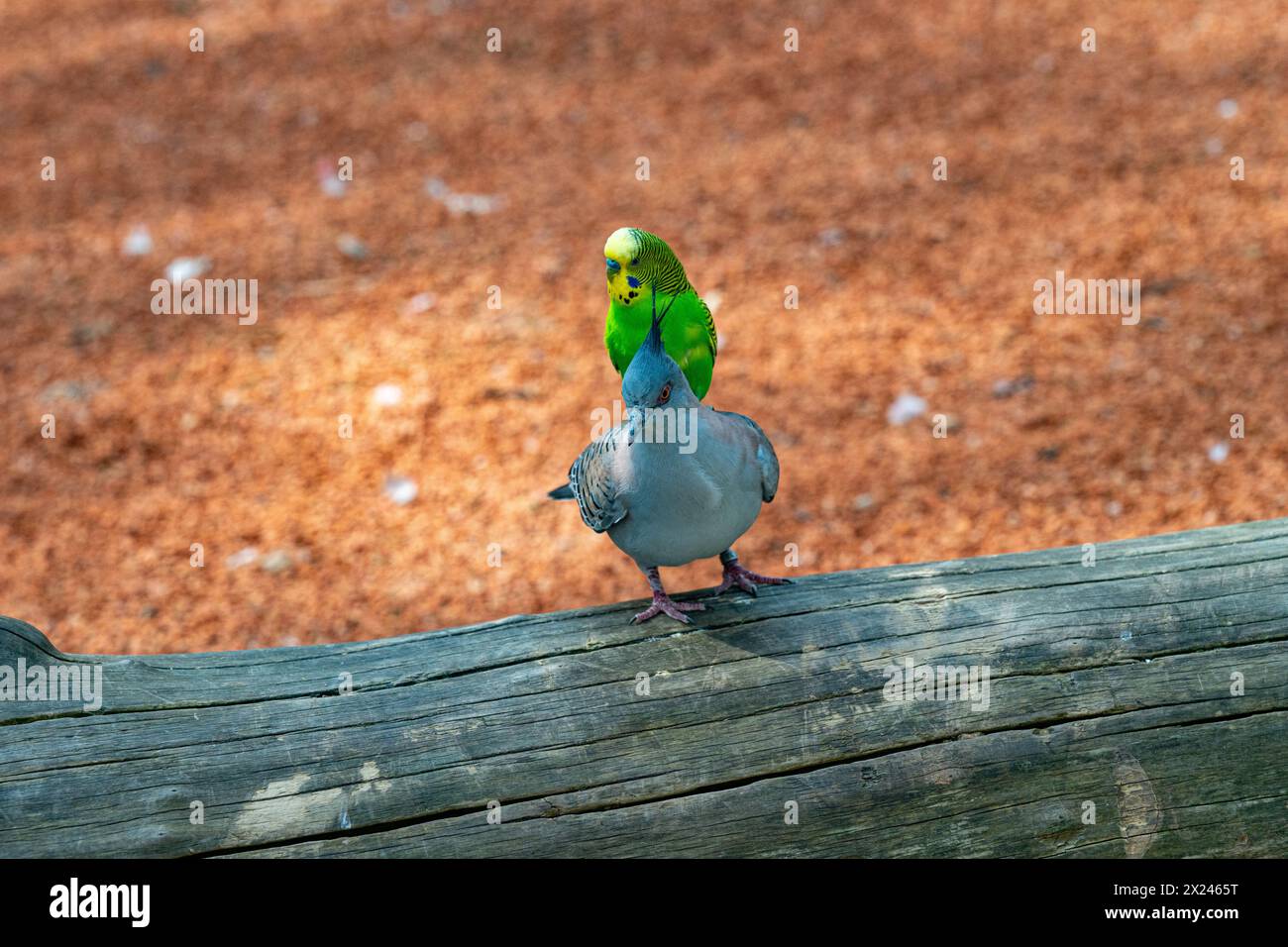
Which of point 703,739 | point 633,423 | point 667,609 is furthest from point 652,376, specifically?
point 703,739

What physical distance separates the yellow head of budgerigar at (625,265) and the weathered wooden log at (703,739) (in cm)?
89

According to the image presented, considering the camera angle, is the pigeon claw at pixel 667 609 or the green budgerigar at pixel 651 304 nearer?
the green budgerigar at pixel 651 304

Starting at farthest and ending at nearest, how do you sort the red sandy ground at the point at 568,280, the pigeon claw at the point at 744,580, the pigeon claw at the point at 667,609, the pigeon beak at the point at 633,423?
the red sandy ground at the point at 568,280
the pigeon claw at the point at 744,580
the pigeon claw at the point at 667,609
the pigeon beak at the point at 633,423

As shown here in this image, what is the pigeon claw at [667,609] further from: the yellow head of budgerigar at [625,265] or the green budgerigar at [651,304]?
the yellow head of budgerigar at [625,265]

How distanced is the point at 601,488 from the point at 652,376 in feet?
1.23

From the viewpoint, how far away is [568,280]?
6.62 metres

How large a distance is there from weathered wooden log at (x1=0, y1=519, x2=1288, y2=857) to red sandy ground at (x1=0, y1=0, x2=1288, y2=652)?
185 cm

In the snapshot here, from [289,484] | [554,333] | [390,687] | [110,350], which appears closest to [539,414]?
[554,333]

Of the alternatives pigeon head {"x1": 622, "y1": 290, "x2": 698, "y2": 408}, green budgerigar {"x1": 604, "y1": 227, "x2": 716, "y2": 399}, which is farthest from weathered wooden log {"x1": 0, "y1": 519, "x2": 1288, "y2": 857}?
green budgerigar {"x1": 604, "y1": 227, "x2": 716, "y2": 399}

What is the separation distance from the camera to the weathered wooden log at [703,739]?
8.66ft

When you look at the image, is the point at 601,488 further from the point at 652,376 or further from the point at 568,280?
the point at 568,280

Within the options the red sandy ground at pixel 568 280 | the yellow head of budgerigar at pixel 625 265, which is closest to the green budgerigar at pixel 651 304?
the yellow head of budgerigar at pixel 625 265

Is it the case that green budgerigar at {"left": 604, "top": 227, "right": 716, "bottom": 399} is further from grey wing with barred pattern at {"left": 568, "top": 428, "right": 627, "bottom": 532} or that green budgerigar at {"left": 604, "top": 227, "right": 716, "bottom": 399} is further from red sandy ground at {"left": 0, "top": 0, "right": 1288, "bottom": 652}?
red sandy ground at {"left": 0, "top": 0, "right": 1288, "bottom": 652}

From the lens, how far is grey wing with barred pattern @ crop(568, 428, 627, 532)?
2932 mm
